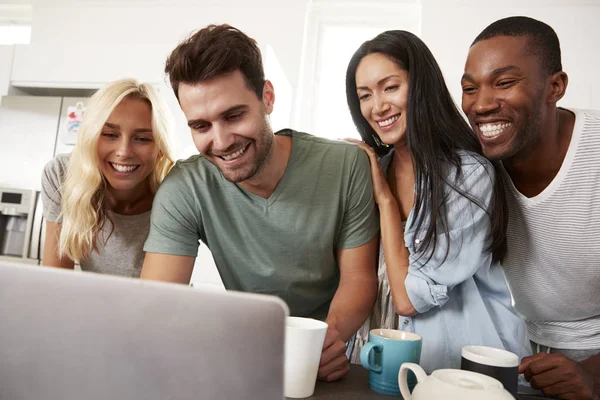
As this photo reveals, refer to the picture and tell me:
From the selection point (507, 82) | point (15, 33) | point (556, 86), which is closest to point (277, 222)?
point (507, 82)

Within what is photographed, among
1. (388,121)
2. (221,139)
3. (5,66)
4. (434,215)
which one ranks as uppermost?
(5,66)

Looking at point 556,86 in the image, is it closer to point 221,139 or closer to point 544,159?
point 544,159

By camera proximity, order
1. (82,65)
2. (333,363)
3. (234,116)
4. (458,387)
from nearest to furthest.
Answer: (458,387) → (333,363) → (234,116) → (82,65)

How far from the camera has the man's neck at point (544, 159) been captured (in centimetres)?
115

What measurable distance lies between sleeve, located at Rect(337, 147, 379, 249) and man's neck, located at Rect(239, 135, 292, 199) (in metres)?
0.19

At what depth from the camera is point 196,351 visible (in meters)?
0.40

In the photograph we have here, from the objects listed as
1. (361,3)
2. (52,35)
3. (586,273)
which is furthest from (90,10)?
(586,273)

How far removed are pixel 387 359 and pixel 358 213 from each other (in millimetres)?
538

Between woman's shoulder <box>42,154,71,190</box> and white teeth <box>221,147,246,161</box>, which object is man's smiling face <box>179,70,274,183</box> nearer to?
white teeth <box>221,147,246,161</box>

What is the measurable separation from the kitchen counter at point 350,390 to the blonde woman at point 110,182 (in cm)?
93

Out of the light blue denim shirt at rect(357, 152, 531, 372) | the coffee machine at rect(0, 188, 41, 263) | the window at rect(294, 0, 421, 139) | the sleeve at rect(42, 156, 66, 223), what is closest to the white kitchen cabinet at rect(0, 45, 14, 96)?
the coffee machine at rect(0, 188, 41, 263)

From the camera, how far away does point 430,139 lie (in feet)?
3.96

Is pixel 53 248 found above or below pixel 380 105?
below

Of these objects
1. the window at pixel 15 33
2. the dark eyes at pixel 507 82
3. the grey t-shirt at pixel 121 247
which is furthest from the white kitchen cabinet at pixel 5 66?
the dark eyes at pixel 507 82
